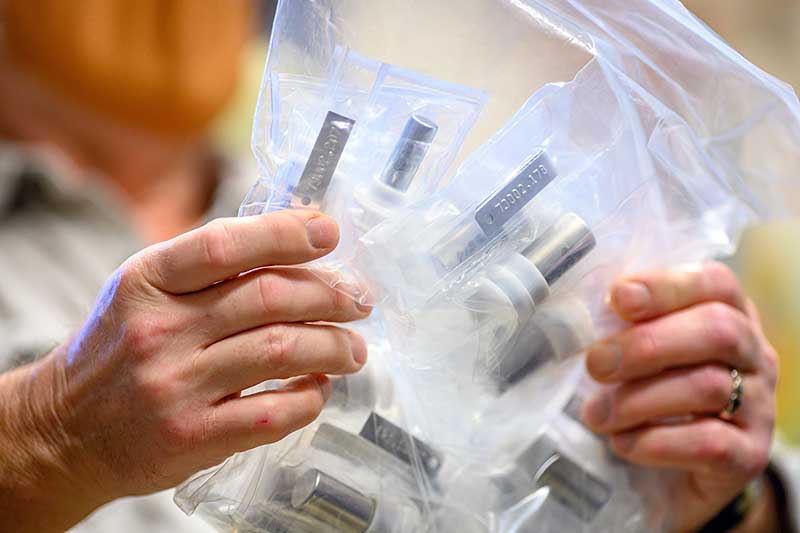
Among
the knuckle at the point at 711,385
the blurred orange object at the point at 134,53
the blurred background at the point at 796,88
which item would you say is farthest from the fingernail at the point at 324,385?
the blurred background at the point at 796,88

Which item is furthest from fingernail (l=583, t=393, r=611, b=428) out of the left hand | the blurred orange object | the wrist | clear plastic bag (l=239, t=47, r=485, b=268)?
the blurred orange object

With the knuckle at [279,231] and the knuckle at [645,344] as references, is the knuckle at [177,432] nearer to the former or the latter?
the knuckle at [279,231]

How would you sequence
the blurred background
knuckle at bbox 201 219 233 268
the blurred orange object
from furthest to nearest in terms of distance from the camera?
the blurred background, the blurred orange object, knuckle at bbox 201 219 233 268

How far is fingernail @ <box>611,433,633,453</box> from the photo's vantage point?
55 cm

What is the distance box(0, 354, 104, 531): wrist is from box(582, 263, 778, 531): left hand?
329 millimetres

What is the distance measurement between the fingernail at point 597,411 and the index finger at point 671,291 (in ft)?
0.20

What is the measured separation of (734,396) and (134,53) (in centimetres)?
78

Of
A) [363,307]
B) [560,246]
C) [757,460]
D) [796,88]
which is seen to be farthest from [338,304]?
[796,88]

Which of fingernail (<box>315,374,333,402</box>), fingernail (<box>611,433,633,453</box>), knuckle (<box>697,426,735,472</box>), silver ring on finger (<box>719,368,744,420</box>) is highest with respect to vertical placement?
fingernail (<box>315,374,333,402</box>)

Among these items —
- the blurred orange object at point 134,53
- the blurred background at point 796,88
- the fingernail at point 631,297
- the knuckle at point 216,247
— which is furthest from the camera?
the blurred background at point 796,88

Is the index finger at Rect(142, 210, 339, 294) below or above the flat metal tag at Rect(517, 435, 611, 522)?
above

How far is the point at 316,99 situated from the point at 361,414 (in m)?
0.19

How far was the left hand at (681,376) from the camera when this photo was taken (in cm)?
54

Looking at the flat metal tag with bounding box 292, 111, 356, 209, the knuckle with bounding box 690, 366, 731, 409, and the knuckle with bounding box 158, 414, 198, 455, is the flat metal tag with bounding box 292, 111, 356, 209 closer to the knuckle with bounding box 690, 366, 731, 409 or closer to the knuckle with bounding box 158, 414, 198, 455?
the knuckle with bounding box 158, 414, 198, 455
